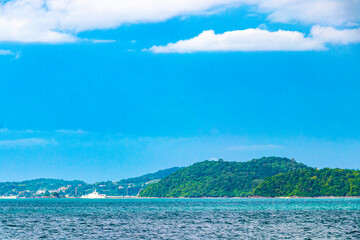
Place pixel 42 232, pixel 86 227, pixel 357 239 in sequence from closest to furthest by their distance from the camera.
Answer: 1. pixel 357 239
2. pixel 42 232
3. pixel 86 227

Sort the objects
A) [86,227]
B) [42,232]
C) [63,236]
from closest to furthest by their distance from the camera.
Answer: [63,236] → [42,232] → [86,227]

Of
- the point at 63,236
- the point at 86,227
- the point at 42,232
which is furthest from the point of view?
the point at 86,227

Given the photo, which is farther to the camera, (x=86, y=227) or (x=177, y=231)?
(x=86, y=227)

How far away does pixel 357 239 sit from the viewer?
80.3 m

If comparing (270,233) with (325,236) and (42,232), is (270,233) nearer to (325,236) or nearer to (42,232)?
(325,236)

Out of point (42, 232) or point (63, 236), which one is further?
point (42, 232)

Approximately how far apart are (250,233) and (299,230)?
33.2 ft

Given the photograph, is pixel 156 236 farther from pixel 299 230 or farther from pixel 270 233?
pixel 299 230

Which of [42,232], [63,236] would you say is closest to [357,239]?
[63,236]

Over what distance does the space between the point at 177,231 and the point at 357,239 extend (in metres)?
30.2

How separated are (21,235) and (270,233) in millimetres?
40330

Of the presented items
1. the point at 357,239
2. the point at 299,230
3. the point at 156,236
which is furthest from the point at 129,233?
the point at 357,239

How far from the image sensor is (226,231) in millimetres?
93938

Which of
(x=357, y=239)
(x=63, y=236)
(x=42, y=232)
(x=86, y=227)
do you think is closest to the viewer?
(x=357, y=239)
